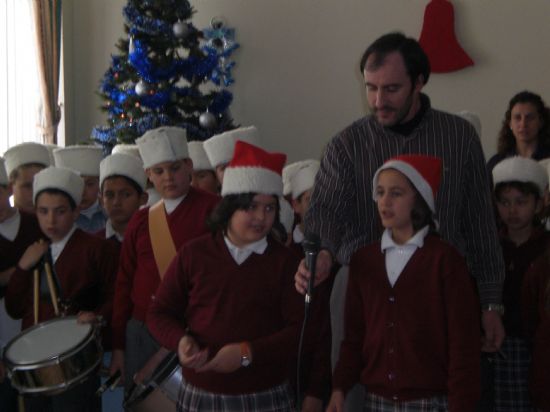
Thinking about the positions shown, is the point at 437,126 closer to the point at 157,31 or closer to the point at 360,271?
the point at 360,271

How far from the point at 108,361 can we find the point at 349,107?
157 inches

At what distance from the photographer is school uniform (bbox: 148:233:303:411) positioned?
2.29 meters

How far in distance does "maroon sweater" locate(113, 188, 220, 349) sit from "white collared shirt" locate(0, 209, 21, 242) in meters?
0.59

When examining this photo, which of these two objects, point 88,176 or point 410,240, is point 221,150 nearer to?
point 88,176

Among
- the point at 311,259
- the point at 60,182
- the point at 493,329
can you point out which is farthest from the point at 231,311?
the point at 60,182

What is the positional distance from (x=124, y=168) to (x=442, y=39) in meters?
3.42

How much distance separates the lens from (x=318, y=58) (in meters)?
6.65

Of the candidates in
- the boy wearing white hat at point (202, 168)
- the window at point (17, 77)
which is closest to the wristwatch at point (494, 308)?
the boy wearing white hat at point (202, 168)

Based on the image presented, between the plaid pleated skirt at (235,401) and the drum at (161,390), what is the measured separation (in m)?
0.06

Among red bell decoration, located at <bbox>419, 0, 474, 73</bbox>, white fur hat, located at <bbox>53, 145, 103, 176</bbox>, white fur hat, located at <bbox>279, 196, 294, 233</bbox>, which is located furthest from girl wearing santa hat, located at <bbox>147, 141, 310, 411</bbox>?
red bell decoration, located at <bbox>419, 0, 474, 73</bbox>

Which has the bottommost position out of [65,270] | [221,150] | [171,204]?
[65,270]

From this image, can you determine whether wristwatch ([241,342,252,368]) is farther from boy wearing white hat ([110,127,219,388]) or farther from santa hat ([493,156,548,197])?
santa hat ([493,156,548,197])

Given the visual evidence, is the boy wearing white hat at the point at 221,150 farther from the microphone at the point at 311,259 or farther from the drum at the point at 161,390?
the microphone at the point at 311,259

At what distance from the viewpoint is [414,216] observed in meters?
2.24
